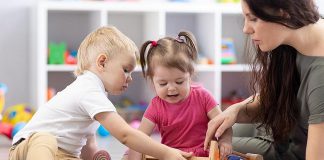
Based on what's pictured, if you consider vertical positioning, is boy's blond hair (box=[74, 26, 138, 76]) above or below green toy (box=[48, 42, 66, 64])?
above

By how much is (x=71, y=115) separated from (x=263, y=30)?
57 cm

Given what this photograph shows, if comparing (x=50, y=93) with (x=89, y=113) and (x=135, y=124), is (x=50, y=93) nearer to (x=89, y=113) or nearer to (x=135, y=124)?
(x=135, y=124)

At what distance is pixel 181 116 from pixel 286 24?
1.61 feet

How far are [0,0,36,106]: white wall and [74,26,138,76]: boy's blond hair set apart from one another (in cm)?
161

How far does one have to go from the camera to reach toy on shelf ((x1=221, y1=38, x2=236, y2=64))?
3283mm

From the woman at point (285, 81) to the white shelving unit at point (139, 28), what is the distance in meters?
1.49

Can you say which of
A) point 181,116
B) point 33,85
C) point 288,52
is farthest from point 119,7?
point 288,52

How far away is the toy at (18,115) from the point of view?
2.81 m

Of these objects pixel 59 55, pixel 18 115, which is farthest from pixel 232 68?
pixel 18 115

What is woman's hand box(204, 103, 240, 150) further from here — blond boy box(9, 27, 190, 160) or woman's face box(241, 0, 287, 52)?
woman's face box(241, 0, 287, 52)

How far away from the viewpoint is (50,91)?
2.98 metres

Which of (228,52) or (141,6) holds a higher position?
(141,6)

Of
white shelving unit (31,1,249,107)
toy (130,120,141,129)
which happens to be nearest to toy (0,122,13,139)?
white shelving unit (31,1,249,107)

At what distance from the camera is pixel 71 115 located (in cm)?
154
